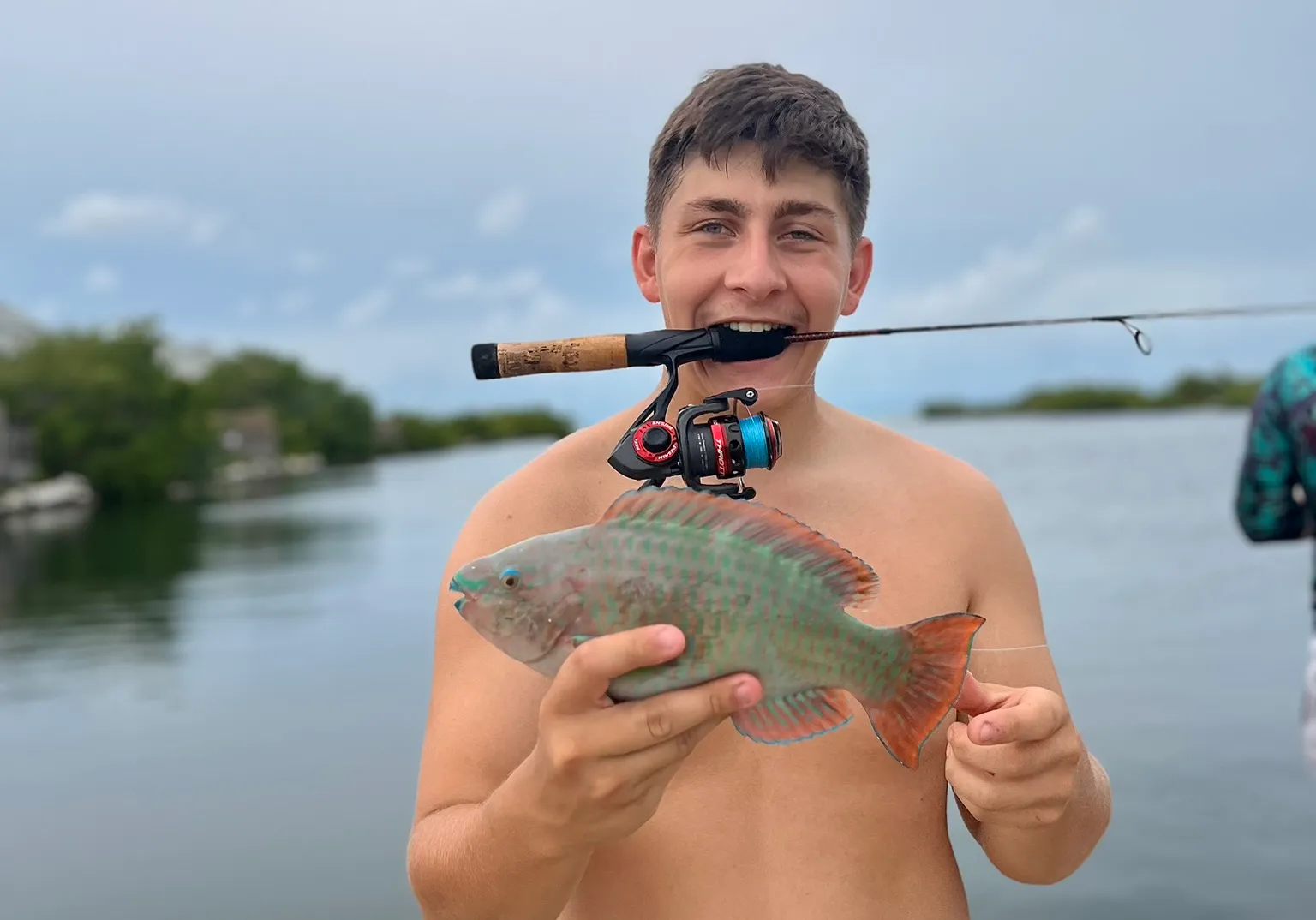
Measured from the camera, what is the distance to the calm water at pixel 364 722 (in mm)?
7359

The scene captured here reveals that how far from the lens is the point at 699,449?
2162 mm

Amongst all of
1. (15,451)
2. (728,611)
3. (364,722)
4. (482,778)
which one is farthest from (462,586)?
(15,451)

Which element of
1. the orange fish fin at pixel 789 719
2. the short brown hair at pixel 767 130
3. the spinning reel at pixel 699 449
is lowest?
the orange fish fin at pixel 789 719

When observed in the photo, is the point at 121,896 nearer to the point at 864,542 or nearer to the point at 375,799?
the point at 375,799

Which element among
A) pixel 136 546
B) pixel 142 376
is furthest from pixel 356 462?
pixel 136 546

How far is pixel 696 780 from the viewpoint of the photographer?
2.81m

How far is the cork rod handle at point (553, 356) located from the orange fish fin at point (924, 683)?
990 millimetres

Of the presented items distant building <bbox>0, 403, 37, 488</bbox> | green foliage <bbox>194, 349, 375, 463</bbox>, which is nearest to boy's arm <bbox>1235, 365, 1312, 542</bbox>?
distant building <bbox>0, 403, 37, 488</bbox>

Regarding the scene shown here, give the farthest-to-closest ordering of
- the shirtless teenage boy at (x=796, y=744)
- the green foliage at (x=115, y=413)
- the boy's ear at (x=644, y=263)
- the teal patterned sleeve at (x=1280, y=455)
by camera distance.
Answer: the green foliage at (x=115, y=413)
the teal patterned sleeve at (x=1280, y=455)
the boy's ear at (x=644, y=263)
the shirtless teenage boy at (x=796, y=744)

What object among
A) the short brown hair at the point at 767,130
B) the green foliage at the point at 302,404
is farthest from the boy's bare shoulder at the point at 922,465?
the green foliage at the point at 302,404

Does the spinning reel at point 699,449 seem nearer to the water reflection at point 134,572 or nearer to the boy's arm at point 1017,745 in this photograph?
the boy's arm at point 1017,745

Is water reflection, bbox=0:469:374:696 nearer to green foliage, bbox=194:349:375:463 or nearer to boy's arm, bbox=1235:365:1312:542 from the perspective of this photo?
boy's arm, bbox=1235:365:1312:542

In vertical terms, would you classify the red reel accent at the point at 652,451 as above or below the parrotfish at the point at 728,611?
above

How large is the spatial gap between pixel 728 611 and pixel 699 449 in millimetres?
390
